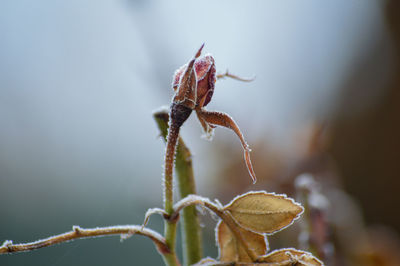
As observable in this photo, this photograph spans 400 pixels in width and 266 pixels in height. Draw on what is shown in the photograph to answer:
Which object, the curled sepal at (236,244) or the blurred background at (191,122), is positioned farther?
the blurred background at (191,122)

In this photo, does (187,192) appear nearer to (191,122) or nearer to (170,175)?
(170,175)

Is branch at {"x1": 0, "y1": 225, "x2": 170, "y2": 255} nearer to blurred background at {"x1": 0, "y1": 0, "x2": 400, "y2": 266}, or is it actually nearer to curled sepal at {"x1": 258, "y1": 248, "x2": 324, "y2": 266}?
curled sepal at {"x1": 258, "y1": 248, "x2": 324, "y2": 266}

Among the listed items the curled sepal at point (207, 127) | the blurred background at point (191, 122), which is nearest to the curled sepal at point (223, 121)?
the curled sepal at point (207, 127)

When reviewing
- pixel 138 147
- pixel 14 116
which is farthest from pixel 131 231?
pixel 14 116

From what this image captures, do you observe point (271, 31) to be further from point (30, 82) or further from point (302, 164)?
point (30, 82)

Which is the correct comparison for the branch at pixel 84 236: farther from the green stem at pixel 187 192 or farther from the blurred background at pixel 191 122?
the blurred background at pixel 191 122
